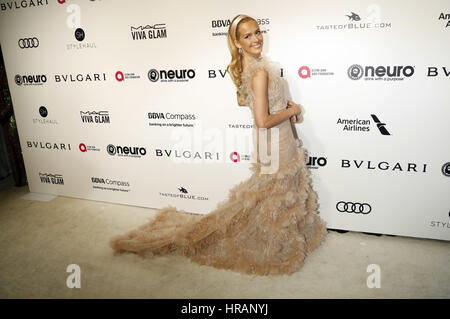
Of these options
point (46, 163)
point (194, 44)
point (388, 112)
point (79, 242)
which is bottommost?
point (79, 242)

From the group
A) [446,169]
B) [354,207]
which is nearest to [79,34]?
[354,207]

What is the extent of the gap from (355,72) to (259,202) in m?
1.25

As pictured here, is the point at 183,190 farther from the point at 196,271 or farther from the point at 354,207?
the point at 354,207

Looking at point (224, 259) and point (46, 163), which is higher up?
point (46, 163)

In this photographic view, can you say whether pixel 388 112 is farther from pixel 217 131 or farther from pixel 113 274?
pixel 113 274

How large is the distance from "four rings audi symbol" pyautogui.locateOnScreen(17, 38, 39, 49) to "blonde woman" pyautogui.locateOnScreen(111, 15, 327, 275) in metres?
2.31

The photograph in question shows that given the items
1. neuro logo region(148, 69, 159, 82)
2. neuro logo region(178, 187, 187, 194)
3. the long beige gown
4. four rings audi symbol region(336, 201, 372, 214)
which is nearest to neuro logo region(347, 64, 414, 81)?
the long beige gown

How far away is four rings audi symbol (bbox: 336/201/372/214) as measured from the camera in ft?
9.04

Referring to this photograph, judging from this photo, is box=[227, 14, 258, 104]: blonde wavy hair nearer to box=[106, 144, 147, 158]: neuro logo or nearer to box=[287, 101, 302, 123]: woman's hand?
box=[287, 101, 302, 123]: woman's hand

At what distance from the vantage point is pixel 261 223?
234cm

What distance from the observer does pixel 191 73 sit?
2.81 meters

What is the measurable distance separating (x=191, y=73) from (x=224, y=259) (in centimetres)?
162

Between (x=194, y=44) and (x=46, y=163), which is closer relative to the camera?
(x=194, y=44)

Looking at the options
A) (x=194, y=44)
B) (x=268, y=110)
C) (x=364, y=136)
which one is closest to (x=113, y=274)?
(x=268, y=110)
